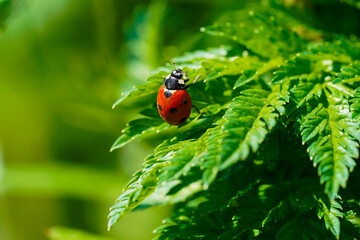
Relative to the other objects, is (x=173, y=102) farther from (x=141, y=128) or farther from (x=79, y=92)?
(x=79, y=92)

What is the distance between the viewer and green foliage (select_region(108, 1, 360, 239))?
0.82 meters

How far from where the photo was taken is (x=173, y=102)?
107 centimetres

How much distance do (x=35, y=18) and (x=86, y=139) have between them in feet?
3.65

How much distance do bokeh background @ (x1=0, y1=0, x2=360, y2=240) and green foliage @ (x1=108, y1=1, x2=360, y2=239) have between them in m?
0.46

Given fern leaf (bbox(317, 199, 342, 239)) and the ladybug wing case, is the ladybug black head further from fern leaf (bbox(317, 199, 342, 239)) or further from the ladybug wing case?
fern leaf (bbox(317, 199, 342, 239))

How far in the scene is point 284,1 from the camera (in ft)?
5.25

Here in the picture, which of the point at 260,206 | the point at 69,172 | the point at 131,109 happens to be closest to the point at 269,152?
the point at 260,206

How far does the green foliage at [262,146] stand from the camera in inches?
32.2

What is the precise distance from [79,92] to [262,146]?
66.6 inches

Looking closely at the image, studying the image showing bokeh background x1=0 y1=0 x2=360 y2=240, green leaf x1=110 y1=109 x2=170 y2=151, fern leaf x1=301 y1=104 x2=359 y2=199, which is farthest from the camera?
bokeh background x1=0 y1=0 x2=360 y2=240

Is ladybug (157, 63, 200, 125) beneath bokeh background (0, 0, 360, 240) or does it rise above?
beneath

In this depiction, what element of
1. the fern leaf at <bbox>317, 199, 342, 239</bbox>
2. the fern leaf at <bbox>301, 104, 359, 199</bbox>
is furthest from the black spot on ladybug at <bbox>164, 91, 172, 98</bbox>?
the fern leaf at <bbox>317, 199, 342, 239</bbox>

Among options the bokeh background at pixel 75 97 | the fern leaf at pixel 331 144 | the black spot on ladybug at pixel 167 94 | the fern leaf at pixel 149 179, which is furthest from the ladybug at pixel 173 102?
the bokeh background at pixel 75 97

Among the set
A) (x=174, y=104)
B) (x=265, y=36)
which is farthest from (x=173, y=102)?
(x=265, y=36)
